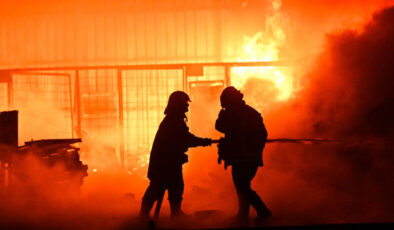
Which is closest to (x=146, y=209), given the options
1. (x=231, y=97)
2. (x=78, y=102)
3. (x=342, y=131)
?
(x=231, y=97)

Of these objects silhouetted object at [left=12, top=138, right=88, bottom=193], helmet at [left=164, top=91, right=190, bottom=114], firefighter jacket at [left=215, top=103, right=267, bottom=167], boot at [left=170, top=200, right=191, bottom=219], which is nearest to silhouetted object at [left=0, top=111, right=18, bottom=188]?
silhouetted object at [left=12, top=138, right=88, bottom=193]

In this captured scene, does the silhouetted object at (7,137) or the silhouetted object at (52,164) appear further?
the silhouetted object at (52,164)

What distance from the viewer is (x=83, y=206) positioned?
7.67 m

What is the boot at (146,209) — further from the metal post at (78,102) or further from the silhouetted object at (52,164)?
the metal post at (78,102)

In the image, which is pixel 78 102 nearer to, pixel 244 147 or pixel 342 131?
pixel 244 147

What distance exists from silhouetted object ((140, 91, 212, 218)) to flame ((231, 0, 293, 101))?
189 inches

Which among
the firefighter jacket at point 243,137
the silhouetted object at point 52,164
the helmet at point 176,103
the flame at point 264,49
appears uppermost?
the flame at point 264,49

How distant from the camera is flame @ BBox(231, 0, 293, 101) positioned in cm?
1126

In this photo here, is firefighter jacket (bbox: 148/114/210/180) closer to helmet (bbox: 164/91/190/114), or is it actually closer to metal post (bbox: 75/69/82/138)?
helmet (bbox: 164/91/190/114)

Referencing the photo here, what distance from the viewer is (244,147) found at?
6391 mm

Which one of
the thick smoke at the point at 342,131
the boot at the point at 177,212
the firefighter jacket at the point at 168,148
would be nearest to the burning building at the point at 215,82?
the thick smoke at the point at 342,131

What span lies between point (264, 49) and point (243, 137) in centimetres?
626

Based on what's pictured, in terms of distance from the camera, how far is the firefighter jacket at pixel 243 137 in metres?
6.39

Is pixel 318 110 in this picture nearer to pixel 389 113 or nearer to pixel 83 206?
pixel 389 113
